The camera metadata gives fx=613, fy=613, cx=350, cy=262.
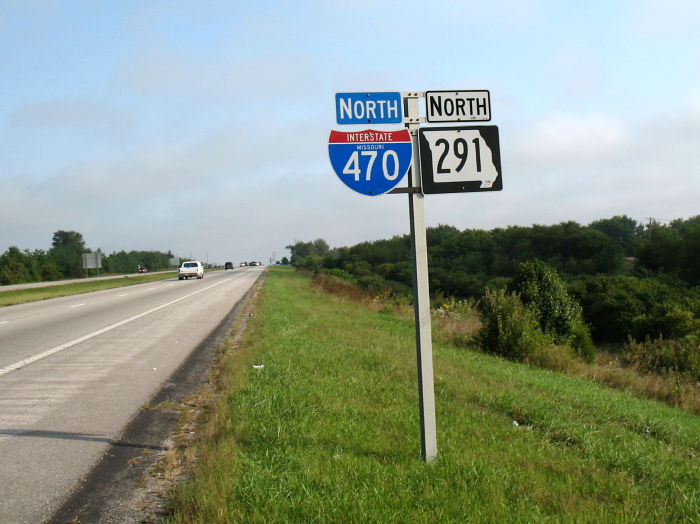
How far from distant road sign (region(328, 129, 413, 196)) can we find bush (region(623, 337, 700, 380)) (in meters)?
15.2

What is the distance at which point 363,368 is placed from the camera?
8641 millimetres

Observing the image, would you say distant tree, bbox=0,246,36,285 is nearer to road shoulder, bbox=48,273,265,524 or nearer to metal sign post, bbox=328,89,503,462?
road shoulder, bbox=48,273,265,524

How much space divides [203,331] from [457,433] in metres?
10.3

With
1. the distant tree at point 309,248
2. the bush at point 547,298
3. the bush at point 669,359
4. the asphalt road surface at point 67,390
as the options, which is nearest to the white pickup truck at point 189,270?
the asphalt road surface at point 67,390

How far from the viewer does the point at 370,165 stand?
15.0 ft

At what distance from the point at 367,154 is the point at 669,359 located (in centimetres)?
1728

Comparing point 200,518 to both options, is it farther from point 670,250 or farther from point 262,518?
point 670,250

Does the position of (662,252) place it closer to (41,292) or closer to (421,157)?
(41,292)

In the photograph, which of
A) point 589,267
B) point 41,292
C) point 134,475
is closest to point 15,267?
point 41,292

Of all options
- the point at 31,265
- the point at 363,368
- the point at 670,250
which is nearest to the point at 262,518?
the point at 363,368

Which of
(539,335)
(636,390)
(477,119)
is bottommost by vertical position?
(636,390)

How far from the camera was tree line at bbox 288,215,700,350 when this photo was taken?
3775cm

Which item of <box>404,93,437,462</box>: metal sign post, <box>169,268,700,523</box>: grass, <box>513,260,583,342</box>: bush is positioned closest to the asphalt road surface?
<box>169,268,700,523</box>: grass

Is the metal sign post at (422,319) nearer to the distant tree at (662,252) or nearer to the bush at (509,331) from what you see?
the bush at (509,331)
